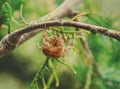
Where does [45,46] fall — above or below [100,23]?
below

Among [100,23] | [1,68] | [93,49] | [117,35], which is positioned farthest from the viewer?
[1,68]

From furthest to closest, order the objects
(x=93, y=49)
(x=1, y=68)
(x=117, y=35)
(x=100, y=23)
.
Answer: (x=1, y=68) < (x=93, y=49) < (x=100, y=23) < (x=117, y=35)

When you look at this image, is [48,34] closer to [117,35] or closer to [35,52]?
[117,35]

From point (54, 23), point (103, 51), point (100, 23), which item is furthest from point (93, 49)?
point (54, 23)

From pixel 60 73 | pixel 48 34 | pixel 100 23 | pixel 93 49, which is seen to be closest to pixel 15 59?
pixel 60 73

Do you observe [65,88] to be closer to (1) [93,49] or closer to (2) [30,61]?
(2) [30,61]

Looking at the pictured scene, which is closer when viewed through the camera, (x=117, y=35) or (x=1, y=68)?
(x=117, y=35)
